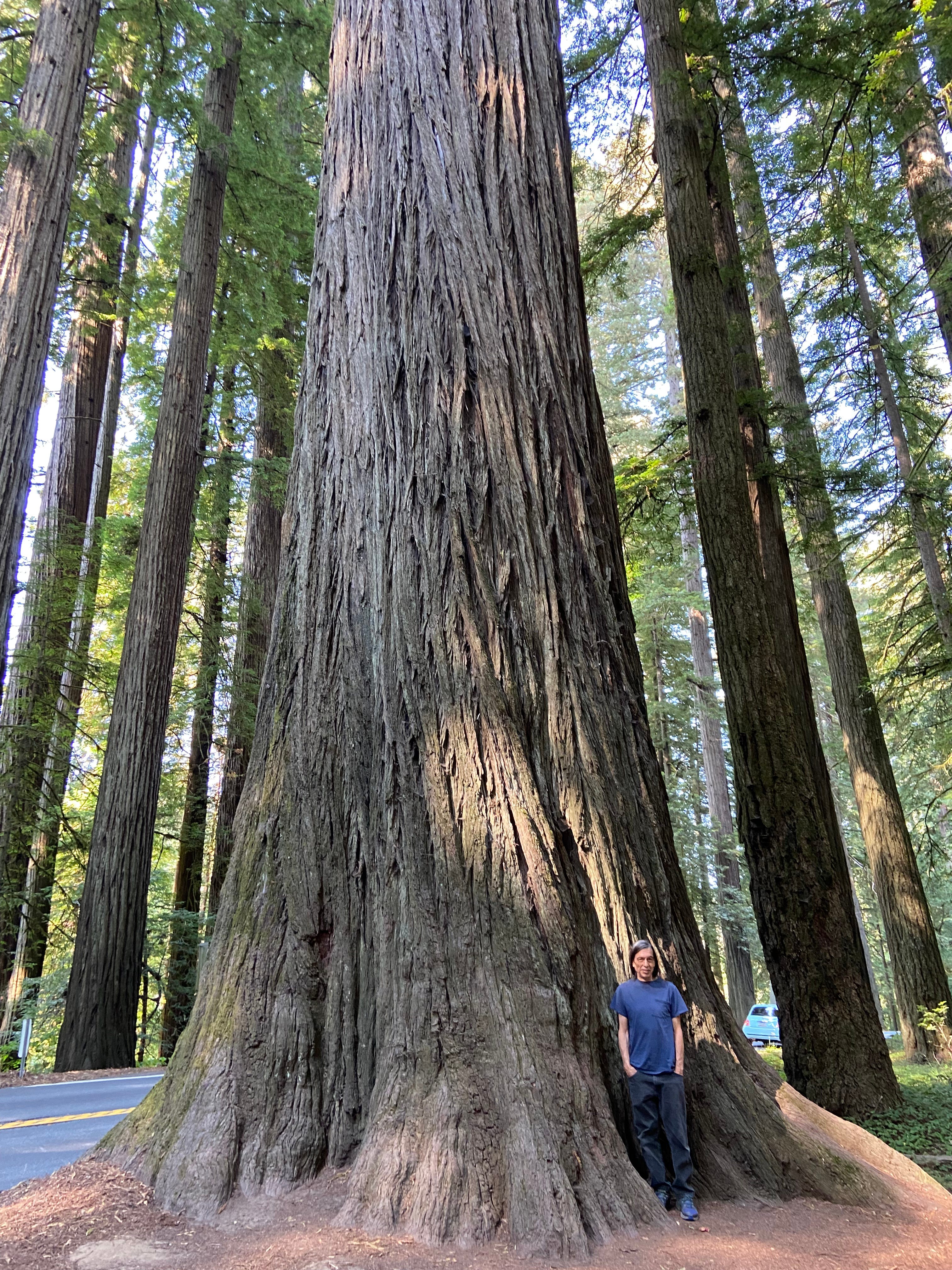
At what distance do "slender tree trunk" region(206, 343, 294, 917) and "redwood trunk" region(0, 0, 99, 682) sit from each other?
5.48 metres

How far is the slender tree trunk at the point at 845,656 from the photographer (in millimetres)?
8906

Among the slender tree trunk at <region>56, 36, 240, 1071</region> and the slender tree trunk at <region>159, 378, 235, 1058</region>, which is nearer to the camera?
the slender tree trunk at <region>56, 36, 240, 1071</region>

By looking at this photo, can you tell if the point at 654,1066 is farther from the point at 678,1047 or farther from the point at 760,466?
the point at 760,466

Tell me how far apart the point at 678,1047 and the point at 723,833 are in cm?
1908

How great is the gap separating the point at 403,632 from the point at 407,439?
92 cm

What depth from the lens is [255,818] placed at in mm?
3658

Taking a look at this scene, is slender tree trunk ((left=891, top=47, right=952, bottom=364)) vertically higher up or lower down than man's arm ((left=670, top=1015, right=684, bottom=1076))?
higher up

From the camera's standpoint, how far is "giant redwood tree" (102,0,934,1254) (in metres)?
2.92

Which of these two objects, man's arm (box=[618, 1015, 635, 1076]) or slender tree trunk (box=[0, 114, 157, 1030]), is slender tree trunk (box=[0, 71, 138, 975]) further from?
man's arm (box=[618, 1015, 635, 1076])

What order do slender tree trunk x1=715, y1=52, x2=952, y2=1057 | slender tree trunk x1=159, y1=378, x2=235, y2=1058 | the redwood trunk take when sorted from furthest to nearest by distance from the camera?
slender tree trunk x1=159, y1=378, x2=235, y2=1058, slender tree trunk x1=715, y1=52, x2=952, y2=1057, the redwood trunk

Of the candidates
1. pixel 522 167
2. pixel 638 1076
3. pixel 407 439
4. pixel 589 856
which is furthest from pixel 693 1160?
pixel 522 167

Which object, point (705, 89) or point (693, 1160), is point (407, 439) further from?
point (705, 89)

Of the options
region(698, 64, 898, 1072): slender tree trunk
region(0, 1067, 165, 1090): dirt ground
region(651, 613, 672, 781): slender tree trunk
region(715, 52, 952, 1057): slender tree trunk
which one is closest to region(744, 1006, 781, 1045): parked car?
region(651, 613, 672, 781): slender tree trunk

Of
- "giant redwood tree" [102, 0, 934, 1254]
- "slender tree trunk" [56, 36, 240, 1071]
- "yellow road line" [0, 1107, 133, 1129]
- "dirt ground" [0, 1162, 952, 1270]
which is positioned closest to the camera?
"dirt ground" [0, 1162, 952, 1270]
